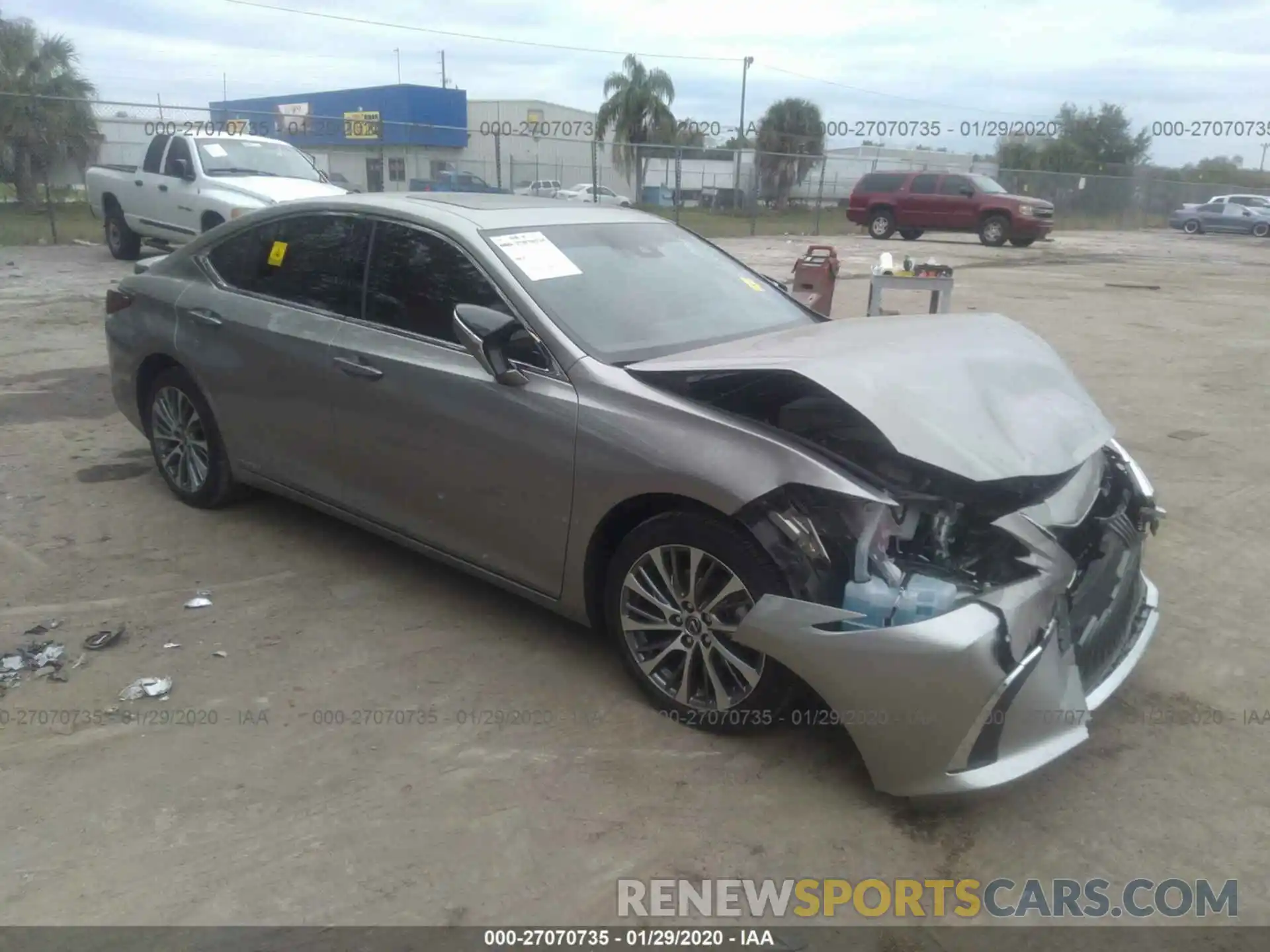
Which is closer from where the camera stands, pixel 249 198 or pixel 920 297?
pixel 249 198

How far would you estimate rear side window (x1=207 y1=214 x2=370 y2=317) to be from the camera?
13.7ft

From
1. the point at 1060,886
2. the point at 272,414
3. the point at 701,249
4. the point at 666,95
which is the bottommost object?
the point at 1060,886

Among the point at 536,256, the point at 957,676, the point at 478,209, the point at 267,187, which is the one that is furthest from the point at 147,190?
the point at 957,676

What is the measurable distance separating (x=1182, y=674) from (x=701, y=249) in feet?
8.53

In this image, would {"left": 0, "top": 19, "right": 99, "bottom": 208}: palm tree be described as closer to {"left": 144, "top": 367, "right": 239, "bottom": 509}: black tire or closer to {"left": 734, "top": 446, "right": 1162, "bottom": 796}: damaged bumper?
{"left": 144, "top": 367, "right": 239, "bottom": 509}: black tire

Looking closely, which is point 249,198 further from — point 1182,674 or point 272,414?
point 1182,674

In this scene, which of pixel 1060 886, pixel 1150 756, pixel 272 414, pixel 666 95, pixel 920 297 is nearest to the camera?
pixel 1060 886

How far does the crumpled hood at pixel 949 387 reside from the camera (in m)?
2.89

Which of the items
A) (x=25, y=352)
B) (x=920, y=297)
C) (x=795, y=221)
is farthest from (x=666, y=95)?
(x=25, y=352)

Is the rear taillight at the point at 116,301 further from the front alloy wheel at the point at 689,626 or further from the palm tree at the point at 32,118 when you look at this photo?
the palm tree at the point at 32,118

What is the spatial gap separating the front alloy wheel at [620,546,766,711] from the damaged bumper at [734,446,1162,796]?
16 cm

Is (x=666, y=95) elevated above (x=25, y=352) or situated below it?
above

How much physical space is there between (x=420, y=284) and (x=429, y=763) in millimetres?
1827

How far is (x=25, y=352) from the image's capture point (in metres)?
8.57
